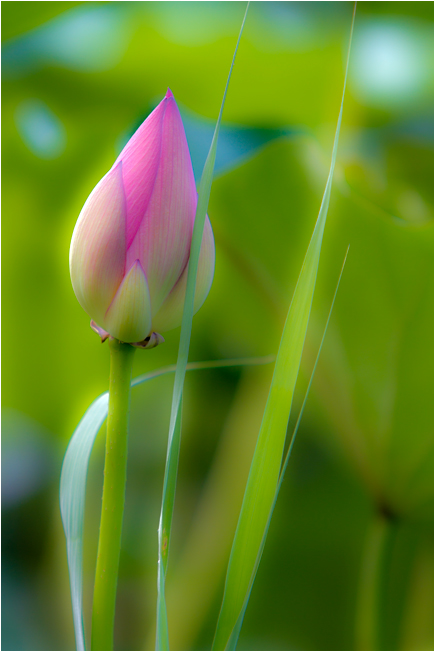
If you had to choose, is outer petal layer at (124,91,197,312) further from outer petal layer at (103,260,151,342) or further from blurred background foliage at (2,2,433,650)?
blurred background foliage at (2,2,433,650)

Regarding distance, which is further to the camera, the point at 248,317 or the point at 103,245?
the point at 248,317

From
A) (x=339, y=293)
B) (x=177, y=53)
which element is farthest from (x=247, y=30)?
(x=339, y=293)

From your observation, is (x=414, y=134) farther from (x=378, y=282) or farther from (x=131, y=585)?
(x=131, y=585)

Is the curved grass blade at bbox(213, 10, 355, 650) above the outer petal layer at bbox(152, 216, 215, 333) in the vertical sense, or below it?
below

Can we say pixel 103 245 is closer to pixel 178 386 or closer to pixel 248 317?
pixel 178 386

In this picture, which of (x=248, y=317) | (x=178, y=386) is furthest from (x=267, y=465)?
(x=248, y=317)

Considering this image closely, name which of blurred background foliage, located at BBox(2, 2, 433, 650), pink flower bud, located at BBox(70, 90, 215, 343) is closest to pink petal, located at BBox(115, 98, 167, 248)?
pink flower bud, located at BBox(70, 90, 215, 343)

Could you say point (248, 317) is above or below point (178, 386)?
above
